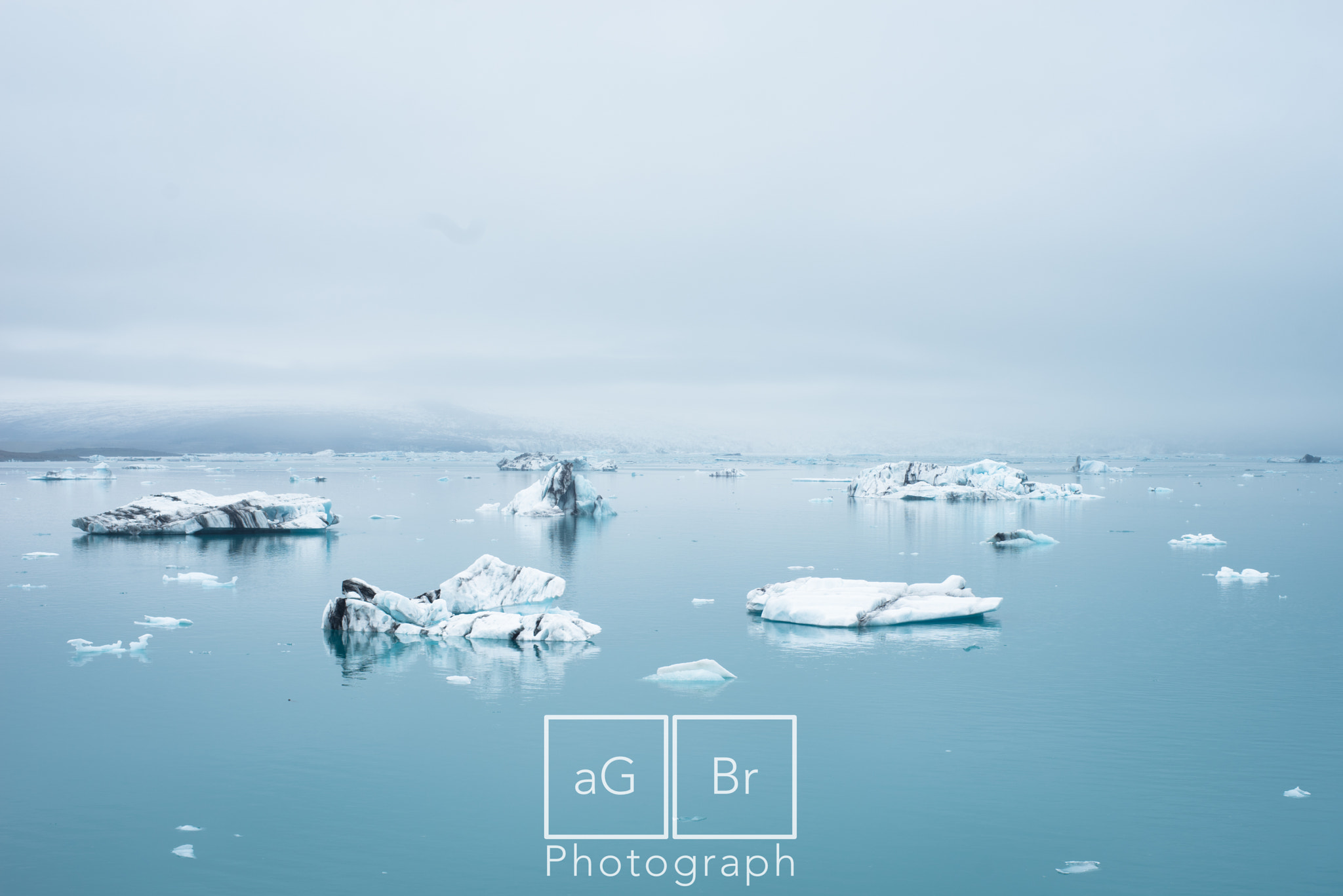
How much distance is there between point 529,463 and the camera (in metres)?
88.2

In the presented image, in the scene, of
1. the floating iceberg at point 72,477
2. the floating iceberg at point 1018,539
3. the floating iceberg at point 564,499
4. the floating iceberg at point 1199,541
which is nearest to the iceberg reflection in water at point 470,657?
the floating iceberg at point 1018,539

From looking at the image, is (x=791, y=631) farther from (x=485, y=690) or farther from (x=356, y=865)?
(x=356, y=865)

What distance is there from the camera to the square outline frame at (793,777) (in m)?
7.29

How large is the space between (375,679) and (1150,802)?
348 inches

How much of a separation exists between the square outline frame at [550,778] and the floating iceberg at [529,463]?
77.2 m

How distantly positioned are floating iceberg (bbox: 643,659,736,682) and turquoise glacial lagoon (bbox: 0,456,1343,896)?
0.62 feet

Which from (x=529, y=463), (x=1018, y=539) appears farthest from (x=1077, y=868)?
(x=529, y=463)

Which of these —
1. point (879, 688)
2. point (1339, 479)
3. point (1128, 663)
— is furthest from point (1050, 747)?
point (1339, 479)

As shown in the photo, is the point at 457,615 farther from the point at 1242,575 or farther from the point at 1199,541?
the point at 1199,541

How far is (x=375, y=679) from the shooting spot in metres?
11.7

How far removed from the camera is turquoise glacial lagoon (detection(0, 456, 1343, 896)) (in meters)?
6.81

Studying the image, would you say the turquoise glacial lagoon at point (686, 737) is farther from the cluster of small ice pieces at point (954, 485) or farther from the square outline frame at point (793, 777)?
the cluster of small ice pieces at point (954, 485)

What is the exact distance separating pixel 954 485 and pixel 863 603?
37.6 meters

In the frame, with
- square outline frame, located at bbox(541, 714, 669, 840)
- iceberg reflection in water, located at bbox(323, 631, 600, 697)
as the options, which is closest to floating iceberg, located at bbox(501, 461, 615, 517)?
iceberg reflection in water, located at bbox(323, 631, 600, 697)
